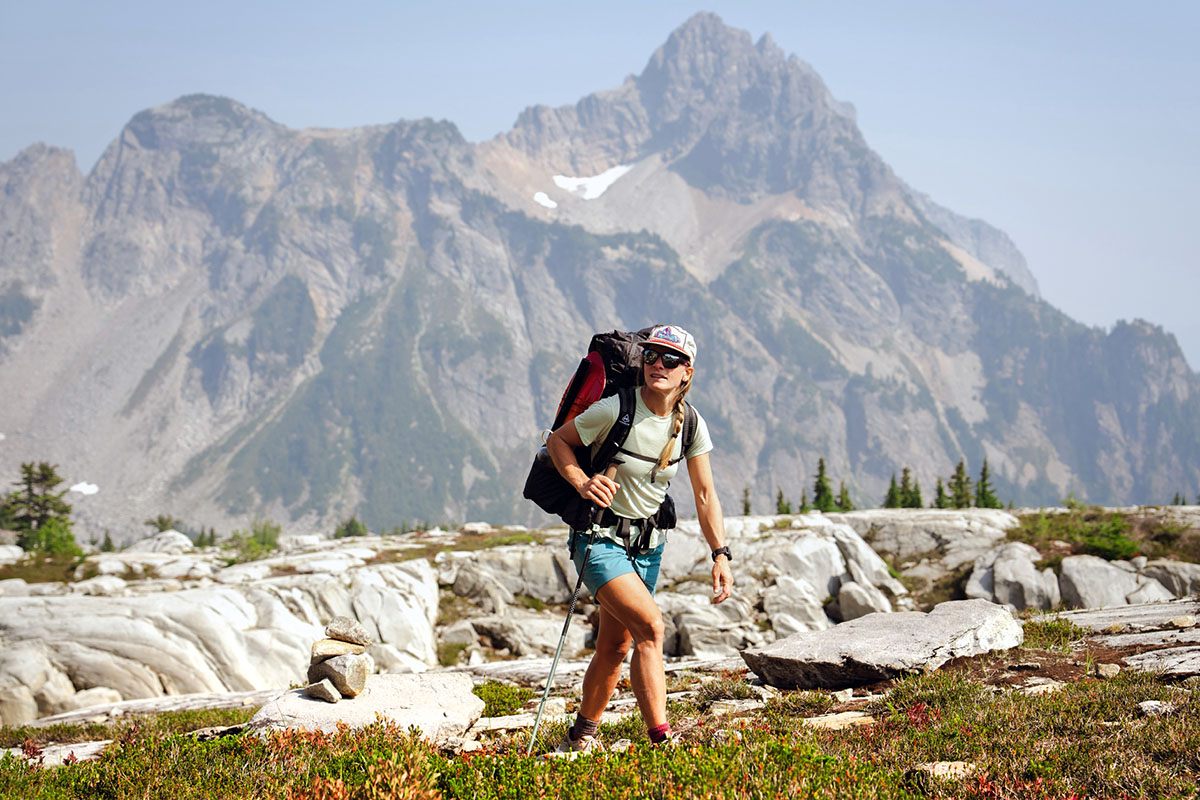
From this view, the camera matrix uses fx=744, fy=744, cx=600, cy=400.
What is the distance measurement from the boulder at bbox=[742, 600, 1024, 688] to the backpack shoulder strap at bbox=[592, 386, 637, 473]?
6231mm

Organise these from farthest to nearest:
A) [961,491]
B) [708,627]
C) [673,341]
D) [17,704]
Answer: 1. [961,491]
2. [708,627]
3. [17,704]
4. [673,341]

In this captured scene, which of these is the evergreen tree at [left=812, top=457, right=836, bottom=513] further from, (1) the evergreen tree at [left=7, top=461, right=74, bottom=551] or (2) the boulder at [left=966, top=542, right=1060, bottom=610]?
(1) the evergreen tree at [left=7, top=461, right=74, bottom=551]

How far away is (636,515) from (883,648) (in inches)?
250

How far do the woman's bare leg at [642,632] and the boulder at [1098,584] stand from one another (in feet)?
90.5

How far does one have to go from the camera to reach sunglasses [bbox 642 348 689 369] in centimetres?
683

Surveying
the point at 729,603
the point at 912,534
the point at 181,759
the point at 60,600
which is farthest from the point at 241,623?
the point at 912,534

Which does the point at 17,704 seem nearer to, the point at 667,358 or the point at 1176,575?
the point at 667,358

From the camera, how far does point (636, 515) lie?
22.9ft

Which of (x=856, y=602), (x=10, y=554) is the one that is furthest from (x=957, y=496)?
(x=10, y=554)

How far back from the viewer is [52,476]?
233ft

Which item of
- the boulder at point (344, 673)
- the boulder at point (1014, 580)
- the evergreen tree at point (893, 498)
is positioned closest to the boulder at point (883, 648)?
the boulder at point (344, 673)

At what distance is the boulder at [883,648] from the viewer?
10742 mm

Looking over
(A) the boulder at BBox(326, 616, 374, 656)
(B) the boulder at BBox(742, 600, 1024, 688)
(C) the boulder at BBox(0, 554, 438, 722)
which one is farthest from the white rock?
(B) the boulder at BBox(742, 600, 1024, 688)

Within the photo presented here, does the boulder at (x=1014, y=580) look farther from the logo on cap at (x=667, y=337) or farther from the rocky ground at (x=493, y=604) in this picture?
the logo on cap at (x=667, y=337)
